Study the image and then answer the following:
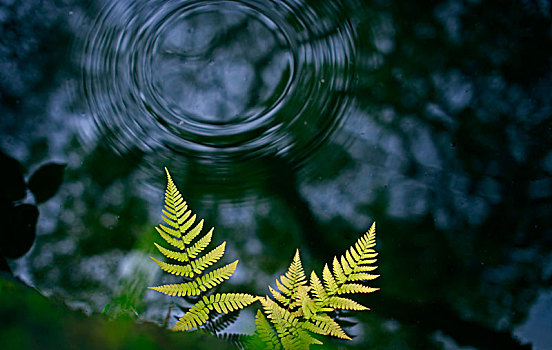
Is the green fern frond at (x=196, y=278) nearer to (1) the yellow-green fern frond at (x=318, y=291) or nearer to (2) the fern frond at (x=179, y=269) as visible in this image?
(2) the fern frond at (x=179, y=269)

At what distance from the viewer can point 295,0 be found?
225cm

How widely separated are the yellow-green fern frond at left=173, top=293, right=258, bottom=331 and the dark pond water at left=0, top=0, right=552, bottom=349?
19 cm

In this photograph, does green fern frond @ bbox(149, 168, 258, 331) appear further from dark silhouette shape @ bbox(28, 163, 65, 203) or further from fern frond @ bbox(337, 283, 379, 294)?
dark silhouette shape @ bbox(28, 163, 65, 203)

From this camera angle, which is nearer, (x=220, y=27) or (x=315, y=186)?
(x=315, y=186)

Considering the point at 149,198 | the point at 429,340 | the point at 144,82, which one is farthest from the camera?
the point at 144,82

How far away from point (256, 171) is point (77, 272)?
996 millimetres

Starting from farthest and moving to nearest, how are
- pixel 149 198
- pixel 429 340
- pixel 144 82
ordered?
pixel 144 82, pixel 149 198, pixel 429 340

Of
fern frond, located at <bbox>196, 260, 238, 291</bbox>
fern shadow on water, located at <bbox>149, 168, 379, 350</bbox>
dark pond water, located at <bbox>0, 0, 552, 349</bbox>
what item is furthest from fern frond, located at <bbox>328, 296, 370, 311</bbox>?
fern frond, located at <bbox>196, 260, 238, 291</bbox>

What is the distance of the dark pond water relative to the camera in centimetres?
187

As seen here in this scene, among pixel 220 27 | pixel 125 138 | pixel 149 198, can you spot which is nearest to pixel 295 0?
pixel 220 27

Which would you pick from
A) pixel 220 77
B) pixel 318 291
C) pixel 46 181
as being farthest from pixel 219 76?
pixel 318 291

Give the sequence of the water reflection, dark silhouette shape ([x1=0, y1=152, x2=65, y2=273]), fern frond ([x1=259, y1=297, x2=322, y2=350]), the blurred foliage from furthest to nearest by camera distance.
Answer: the water reflection
dark silhouette shape ([x1=0, y1=152, x2=65, y2=273])
fern frond ([x1=259, y1=297, x2=322, y2=350])
the blurred foliage

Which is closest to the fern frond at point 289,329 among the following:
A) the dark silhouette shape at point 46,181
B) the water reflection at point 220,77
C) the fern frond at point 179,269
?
the fern frond at point 179,269

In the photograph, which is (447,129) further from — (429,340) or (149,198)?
(149,198)
